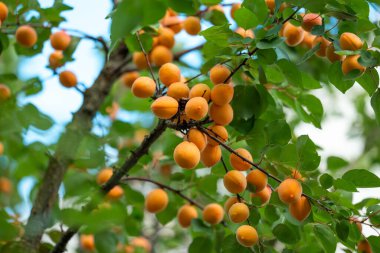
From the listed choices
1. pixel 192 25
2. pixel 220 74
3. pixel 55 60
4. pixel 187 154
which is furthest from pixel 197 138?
pixel 55 60

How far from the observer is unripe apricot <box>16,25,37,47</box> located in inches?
58.3

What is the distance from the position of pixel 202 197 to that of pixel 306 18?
2.23 ft

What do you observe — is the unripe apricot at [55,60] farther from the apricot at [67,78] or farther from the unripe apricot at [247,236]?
the unripe apricot at [247,236]

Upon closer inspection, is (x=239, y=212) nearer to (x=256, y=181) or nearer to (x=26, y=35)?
(x=256, y=181)

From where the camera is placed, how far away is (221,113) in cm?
106

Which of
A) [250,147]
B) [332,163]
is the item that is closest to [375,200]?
[332,163]

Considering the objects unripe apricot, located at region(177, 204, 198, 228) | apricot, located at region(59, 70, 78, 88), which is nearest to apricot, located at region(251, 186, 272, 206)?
unripe apricot, located at region(177, 204, 198, 228)

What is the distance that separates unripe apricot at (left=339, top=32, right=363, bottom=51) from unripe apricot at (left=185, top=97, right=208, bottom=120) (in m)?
0.31

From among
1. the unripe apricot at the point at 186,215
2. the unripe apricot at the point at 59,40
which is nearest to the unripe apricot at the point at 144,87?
the unripe apricot at the point at 186,215

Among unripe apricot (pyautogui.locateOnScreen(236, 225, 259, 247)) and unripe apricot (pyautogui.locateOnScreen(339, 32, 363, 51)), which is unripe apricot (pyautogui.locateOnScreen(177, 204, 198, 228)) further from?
unripe apricot (pyautogui.locateOnScreen(339, 32, 363, 51))

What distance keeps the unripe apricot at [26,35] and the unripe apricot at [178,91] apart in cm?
62

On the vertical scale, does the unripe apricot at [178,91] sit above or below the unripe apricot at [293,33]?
above

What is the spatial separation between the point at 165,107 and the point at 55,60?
0.76 meters

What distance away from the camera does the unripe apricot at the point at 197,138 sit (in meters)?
1.03
